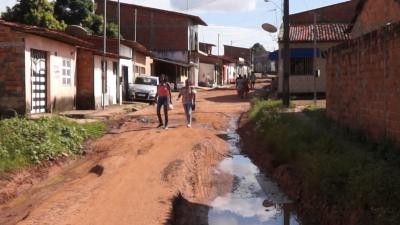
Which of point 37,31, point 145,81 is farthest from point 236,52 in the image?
point 37,31

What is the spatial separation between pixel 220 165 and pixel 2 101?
327 inches

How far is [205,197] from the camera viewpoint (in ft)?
34.9

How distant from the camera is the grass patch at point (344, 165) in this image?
7.09 metres

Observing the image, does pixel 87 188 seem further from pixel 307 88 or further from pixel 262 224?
pixel 307 88

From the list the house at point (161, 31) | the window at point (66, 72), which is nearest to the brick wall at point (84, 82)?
the window at point (66, 72)

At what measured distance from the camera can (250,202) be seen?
10.6 meters

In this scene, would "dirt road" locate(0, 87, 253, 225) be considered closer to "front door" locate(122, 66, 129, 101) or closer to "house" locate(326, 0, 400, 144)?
"house" locate(326, 0, 400, 144)

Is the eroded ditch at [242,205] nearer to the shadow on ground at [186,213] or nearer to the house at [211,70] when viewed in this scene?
the shadow on ground at [186,213]

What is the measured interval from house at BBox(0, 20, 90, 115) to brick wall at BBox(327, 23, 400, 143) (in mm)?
9199

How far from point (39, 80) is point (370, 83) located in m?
12.2

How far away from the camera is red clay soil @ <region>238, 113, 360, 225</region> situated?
26.1ft

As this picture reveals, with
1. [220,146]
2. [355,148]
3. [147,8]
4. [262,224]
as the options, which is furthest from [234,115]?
[147,8]

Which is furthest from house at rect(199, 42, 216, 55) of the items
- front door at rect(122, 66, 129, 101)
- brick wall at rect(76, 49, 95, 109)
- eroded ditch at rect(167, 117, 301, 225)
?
eroded ditch at rect(167, 117, 301, 225)

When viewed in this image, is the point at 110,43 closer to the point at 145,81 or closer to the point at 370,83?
the point at 145,81
